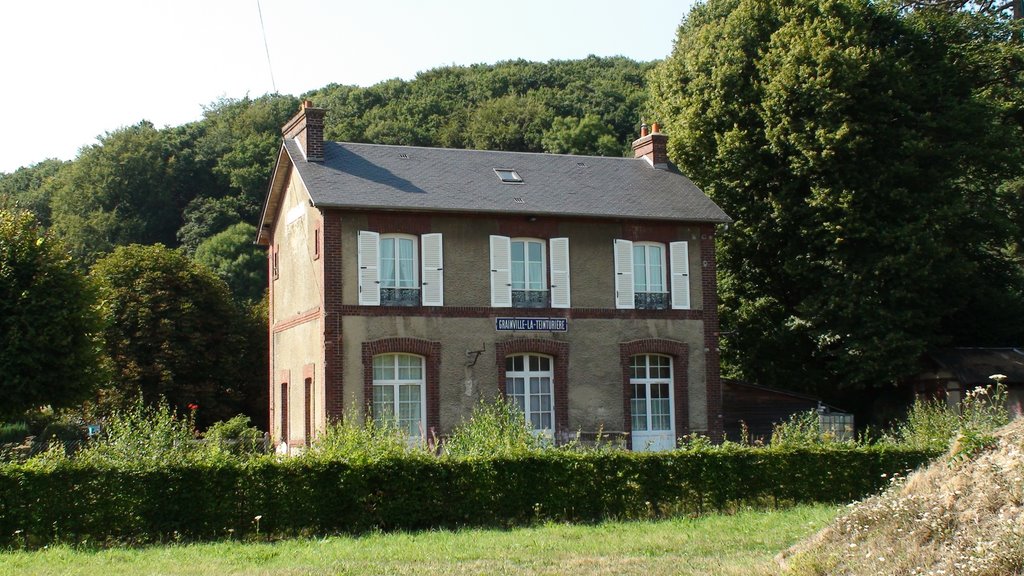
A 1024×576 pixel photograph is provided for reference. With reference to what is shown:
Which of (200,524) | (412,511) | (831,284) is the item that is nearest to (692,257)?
(831,284)

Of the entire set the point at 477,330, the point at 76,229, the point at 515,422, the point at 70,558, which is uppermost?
the point at 76,229

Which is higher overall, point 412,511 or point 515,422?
point 515,422

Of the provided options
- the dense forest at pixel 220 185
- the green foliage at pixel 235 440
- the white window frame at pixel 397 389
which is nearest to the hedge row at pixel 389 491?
the green foliage at pixel 235 440

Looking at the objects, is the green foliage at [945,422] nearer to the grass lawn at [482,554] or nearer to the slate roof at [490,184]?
the grass lawn at [482,554]

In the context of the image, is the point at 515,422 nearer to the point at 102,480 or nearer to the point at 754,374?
the point at 102,480

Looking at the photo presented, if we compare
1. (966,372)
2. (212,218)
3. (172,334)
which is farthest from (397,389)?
(212,218)

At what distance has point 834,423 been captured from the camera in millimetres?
25375

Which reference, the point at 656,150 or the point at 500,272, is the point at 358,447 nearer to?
the point at 500,272

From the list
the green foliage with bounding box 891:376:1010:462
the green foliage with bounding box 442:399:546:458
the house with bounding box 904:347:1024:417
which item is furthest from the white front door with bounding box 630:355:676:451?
the house with bounding box 904:347:1024:417

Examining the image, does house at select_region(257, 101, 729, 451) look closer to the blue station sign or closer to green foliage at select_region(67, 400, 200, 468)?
the blue station sign

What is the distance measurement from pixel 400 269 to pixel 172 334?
1713cm

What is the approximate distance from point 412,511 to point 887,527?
6.45 meters

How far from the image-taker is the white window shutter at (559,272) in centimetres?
2328

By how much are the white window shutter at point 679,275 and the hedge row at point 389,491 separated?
8.34 m
